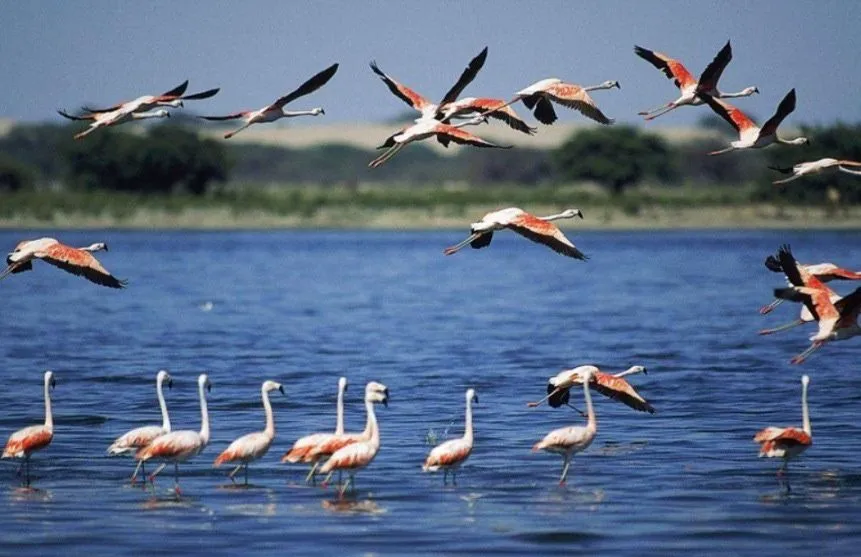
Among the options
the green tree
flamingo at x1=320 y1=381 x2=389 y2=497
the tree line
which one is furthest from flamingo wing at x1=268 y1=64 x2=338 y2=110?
the green tree

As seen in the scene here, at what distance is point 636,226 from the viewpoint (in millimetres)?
87312

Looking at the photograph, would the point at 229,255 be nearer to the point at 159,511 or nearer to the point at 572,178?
the point at 572,178

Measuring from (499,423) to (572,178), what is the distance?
3122 inches

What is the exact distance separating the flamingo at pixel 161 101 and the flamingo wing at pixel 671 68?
458 cm

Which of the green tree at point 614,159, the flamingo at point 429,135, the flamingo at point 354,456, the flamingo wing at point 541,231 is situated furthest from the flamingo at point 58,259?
the green tree at point 614,159

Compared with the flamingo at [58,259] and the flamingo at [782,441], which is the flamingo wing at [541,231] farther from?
the flamingo at [58,259]

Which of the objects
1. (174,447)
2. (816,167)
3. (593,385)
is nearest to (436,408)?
(593,385)

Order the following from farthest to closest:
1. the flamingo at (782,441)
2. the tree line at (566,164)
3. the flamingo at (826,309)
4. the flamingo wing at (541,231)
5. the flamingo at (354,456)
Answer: the tree line at (566,164) → the flamingo wing at (541,231) → the flamingo at (826,309) → the flamingo at (782,441) → the flamingo at (354,456)

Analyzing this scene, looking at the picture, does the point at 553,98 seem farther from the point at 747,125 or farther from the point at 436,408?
the point at 436,408

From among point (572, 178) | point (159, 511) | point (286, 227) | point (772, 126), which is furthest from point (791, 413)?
point (572, 178)

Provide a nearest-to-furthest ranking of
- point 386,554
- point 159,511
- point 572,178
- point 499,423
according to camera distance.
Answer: point 386,554 → point 159,511 → point 499,423 → point 572,178

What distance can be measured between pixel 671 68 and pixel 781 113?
Answer: 1.80m

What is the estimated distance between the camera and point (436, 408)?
78.7ft

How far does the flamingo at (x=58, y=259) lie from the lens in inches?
734
